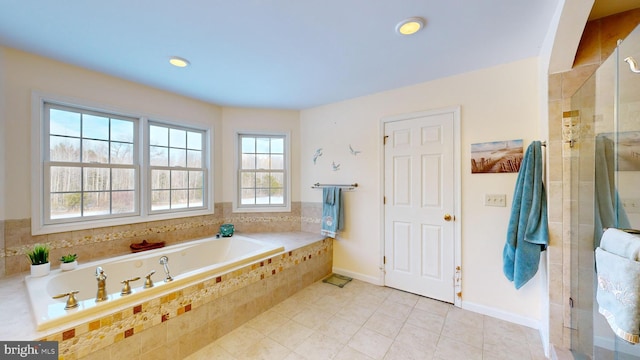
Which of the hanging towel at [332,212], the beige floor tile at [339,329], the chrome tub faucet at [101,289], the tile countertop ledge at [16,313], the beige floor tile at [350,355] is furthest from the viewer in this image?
the hanging towel at [332,212]

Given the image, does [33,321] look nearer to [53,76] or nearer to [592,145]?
[53,76]

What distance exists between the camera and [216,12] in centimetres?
147

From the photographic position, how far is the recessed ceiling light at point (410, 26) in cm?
153

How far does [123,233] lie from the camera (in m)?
2.45

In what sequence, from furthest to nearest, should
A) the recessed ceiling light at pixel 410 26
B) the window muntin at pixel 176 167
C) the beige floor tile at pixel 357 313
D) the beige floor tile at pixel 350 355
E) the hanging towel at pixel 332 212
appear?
the hanging towel at pixel 332 212
the window muntin at pixel 176 167
the beige floor tile at pixel 357 313
the beige floor tile at pixel 350 355
the recessed ceiling light at pixel 410 26

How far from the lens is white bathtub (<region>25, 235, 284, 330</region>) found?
1338mm

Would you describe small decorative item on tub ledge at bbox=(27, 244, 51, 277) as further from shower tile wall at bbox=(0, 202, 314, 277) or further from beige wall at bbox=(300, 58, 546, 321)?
beige wall at bbox=(300, 58, 546, 321)

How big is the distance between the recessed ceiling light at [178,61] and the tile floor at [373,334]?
Answer: 2.38 m

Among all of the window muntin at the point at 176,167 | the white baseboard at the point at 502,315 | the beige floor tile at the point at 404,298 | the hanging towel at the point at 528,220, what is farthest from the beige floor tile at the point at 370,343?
the window muntin at the point at 176,167

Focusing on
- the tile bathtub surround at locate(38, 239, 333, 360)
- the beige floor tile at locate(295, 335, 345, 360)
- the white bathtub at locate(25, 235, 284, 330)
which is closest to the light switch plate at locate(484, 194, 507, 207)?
the beige floor tile at locate(295, 335, 345, 360)

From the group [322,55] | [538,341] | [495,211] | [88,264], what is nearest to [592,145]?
[495,211]

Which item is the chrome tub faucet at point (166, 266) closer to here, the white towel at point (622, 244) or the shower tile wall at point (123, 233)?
the shower tile wall at point (123, 233)

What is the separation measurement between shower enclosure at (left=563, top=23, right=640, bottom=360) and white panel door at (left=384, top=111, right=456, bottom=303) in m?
0.87

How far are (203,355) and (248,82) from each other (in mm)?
2479
